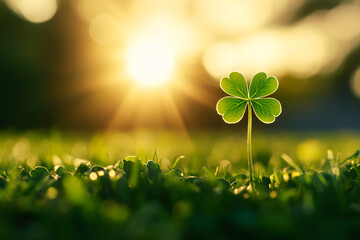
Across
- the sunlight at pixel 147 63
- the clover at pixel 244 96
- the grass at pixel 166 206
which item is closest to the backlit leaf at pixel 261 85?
the clover at pixel 244 96

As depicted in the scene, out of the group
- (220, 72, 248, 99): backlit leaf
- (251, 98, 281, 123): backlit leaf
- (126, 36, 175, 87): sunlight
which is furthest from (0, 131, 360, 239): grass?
(126, 36, 175, 87): sunlight

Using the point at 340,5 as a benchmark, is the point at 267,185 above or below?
below

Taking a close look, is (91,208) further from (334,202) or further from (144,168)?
(334,202)

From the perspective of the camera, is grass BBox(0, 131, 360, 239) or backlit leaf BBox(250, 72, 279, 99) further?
backlit leaf BBox(250, 72, 279, 99)

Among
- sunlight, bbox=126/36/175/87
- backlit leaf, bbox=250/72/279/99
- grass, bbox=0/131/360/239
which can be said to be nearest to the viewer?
grass, bbox=0/131/360/239

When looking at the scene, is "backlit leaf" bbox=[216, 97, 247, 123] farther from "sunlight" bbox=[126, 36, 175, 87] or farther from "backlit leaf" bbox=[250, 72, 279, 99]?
"sunlight" bbox=[126, 36, 175, 87]

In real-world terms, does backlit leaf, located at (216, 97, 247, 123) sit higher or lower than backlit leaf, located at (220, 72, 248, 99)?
lower

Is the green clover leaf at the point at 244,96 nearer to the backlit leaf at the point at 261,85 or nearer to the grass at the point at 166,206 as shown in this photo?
the backlit leaf at the point at 261,85

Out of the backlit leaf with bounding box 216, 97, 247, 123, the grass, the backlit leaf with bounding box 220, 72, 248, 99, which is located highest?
the backlit leaf with bounding box 220, 72, 248, 99

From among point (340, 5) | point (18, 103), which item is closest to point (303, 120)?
point (340, 5)
